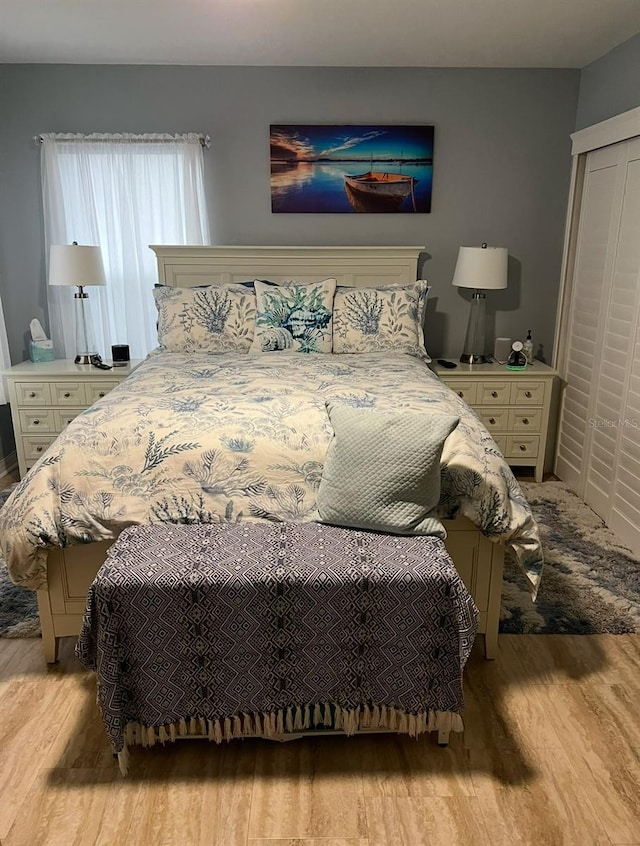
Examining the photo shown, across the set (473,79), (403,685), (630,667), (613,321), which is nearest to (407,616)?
(403,685)

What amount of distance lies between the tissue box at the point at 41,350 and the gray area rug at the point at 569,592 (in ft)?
5.04

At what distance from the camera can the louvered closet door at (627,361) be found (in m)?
2.98

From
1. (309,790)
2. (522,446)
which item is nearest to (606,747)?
(309,790)

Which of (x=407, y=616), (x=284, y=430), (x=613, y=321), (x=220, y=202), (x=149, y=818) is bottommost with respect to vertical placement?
(x=149, y=818)

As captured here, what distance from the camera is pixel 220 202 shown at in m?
3.90

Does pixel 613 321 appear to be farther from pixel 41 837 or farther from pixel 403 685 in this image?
pixel 41 837

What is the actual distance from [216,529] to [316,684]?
21.2 inches

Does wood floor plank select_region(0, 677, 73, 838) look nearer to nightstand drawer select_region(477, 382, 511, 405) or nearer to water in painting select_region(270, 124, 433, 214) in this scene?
nightstand drawer select_region(477, 382, 511, 405)

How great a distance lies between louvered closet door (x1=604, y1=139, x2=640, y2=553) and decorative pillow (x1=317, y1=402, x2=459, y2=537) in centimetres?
151

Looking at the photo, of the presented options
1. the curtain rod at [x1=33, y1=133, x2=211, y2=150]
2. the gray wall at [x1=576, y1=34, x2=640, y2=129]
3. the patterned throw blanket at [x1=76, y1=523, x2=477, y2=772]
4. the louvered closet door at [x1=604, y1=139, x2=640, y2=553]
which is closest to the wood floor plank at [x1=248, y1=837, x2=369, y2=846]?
the patterned throw blanket at [x1=76, y1=523, x2=477, y2=772]

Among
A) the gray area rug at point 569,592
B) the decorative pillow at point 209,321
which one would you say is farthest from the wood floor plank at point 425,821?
the decorative pillow at point 209,321

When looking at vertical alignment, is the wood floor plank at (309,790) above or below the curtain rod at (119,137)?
below

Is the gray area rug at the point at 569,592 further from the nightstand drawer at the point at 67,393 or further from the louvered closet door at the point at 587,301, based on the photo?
the nightstand drawer at the point at 67,393

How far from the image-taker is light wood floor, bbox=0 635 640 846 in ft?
5.16
